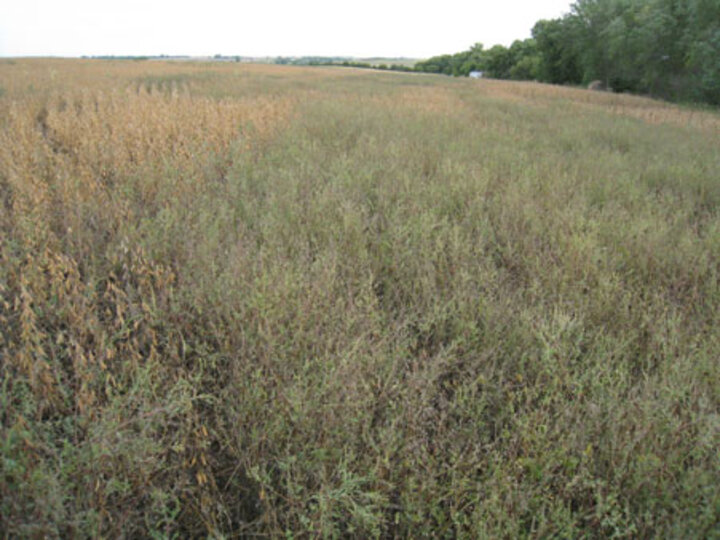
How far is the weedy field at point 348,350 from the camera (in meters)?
1.40

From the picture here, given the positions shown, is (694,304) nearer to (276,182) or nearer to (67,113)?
(276,182)

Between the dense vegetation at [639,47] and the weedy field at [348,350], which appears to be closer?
the weedy field at [348,350]

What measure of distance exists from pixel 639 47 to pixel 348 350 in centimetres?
3525

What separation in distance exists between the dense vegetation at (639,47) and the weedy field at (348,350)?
2614cm

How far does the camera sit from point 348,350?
1.98 meters

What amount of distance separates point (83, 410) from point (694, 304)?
3.36 metres

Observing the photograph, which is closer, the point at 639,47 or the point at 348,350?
the point at 348,350

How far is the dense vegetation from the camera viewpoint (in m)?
22.7

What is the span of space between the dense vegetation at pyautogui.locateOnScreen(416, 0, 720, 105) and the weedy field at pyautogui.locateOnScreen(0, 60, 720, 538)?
85.8 ft

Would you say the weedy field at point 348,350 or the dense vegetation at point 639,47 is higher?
the dense vegetation at point 639,47

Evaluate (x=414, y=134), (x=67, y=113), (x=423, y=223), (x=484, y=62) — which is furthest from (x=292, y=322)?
(x=484, y=62)

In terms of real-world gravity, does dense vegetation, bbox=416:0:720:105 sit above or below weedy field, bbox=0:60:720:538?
above

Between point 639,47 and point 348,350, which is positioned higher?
point 639,47

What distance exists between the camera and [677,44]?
83.5ft
